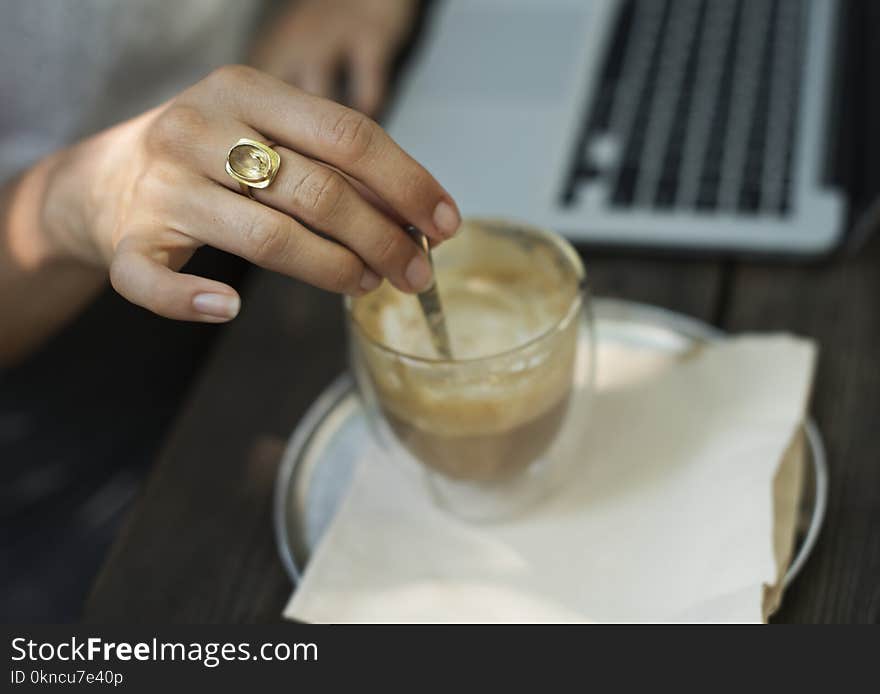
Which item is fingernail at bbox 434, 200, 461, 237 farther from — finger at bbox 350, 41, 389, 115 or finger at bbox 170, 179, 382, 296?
finger at bbox 350, 41, 389, 115

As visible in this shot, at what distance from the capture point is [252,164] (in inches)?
12.6

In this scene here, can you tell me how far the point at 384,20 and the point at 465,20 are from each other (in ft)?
0.24

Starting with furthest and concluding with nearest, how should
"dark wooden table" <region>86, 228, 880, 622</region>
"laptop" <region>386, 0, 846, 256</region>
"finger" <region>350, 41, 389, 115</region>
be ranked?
1. "finger" <region>350, 41, 389, 115</region>
2. "laptop" <region>386, 0, 846, 256</region>
3. "dark wooden table" <region>86, 228, 880, 622</region>

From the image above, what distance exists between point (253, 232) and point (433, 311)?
0.10 m

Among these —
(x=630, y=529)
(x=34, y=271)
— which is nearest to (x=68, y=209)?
(x=34, y=271)

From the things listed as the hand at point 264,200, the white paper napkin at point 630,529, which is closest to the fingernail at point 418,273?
the hand at point 264,200

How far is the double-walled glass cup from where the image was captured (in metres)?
0.38

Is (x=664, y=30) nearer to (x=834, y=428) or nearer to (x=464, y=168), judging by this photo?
(x=464, y=168)

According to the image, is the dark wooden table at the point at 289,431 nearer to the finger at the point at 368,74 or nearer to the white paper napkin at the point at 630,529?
the white paper napkin at the point at 630,529

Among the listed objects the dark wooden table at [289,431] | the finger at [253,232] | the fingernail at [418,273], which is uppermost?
the finger at [253,232]

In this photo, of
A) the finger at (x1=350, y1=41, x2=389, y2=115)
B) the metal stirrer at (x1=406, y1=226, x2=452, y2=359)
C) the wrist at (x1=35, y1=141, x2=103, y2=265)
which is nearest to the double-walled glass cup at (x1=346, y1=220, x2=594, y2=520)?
the metal stirrer at (x1=406, y1=226, x2=452, y2=359)

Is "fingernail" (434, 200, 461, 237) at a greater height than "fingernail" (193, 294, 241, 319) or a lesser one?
greater

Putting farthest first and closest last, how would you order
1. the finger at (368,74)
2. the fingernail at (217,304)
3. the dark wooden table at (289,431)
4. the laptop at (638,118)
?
the finger at (368,74)
the laptop at (638,118)
the dark wooden table at (289,431)
the fingernail at (217,304)

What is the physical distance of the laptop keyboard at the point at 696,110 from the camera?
0.59 metres
